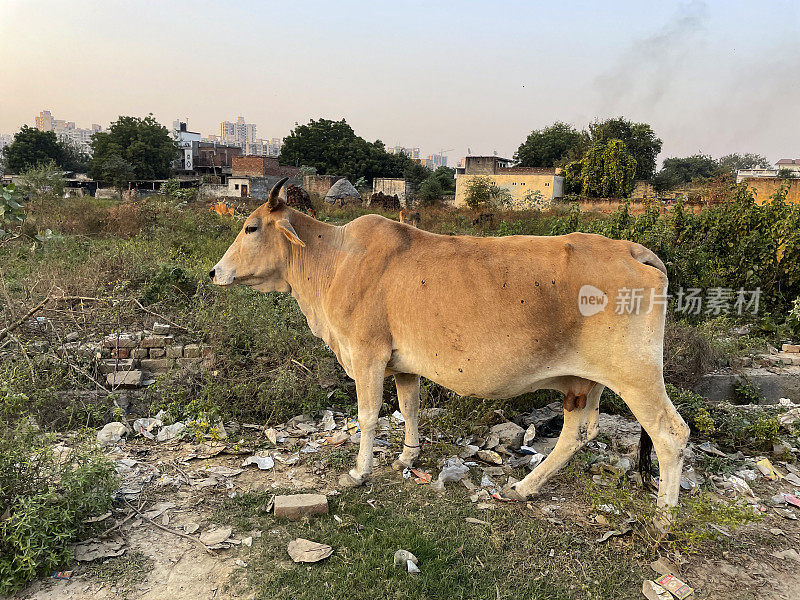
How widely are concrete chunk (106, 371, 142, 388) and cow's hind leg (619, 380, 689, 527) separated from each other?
496 centimetres

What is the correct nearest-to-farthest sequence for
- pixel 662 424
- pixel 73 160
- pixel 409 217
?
1. pixel 662 424
2. pixel 409 217
3. pixel 73 160

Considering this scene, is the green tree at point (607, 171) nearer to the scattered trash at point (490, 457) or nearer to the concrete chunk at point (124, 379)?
the scattered trash at point (490, 457)

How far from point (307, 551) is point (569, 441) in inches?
84.3

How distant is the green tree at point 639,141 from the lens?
160 feet

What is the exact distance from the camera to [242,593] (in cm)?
321

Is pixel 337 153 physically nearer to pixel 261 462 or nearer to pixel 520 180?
pixel 520 180

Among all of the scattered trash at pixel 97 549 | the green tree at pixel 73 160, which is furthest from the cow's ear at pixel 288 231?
the green tree at pixel 73 160

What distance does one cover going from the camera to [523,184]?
3591 cm

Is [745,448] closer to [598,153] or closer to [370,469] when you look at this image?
[370,469]

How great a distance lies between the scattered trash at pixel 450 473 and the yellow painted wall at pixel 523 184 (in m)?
31.2

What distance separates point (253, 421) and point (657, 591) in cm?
386

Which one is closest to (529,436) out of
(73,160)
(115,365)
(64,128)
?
(115,365)

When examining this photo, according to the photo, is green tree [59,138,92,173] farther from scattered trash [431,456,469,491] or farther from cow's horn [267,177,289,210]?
scattered trash [431,456,469,491]

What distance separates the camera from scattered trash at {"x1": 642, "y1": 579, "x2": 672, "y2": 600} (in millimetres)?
3245
